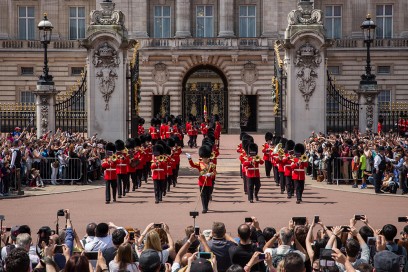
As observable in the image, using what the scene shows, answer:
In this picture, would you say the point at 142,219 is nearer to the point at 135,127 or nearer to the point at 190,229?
the point at 190,229

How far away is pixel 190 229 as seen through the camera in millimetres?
10070

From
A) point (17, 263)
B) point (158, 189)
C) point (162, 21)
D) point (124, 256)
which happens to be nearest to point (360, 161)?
point (158, 189)

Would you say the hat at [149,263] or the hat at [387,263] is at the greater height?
the hat at [149,263]

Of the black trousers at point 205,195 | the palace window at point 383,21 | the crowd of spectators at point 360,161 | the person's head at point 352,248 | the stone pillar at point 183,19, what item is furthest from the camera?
the palace window at point 383,21

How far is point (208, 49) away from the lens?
44.3 m

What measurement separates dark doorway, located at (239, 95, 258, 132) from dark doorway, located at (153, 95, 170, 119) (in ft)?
12.9

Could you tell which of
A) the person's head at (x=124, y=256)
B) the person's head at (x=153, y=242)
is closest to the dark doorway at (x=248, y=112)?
the person's head at (x=153, y=242)

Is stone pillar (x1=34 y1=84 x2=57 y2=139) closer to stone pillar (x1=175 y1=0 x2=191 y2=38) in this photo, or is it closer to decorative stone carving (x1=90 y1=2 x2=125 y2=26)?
decorative stone carving (x1=90 y1=2 x2=125 y2=26)

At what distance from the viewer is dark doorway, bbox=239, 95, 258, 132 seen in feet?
146

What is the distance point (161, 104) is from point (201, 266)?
125 ft

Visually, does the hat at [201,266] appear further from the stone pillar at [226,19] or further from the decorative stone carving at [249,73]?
the stone pillar at [226,19]

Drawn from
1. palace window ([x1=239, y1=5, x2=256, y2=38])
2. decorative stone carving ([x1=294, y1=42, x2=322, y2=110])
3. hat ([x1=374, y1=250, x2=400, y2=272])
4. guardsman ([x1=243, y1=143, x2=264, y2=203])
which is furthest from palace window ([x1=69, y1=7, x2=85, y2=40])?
hat ([x1=374, y1=250, x2=400, y2=272])

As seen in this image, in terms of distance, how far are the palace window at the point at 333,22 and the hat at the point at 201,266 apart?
134 ft

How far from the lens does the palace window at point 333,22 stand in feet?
154
